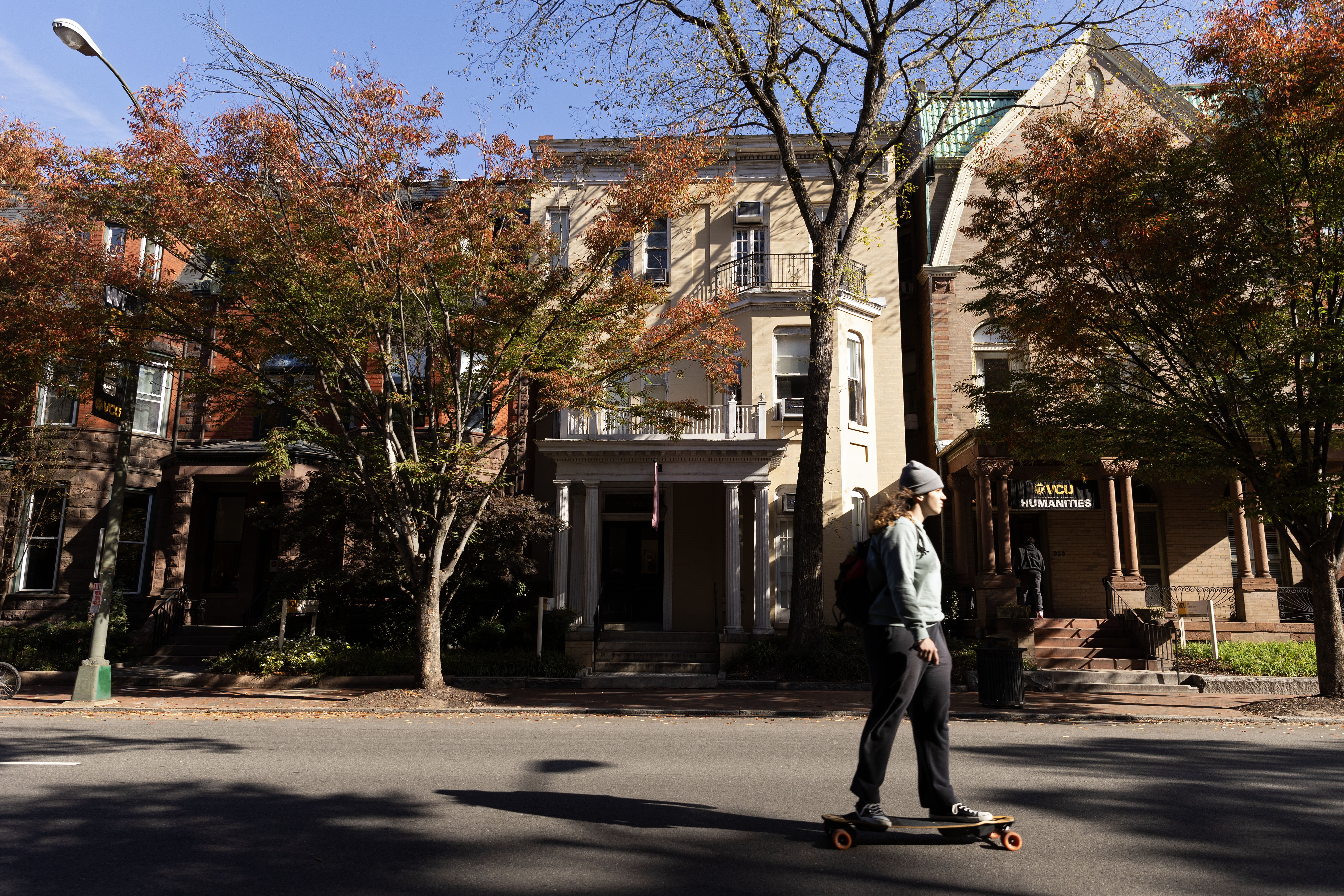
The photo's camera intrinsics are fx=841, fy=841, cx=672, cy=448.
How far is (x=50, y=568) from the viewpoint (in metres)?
20.9

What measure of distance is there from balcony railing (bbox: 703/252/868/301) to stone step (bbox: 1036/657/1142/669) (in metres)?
9.46

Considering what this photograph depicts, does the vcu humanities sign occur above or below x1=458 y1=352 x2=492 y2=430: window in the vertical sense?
below

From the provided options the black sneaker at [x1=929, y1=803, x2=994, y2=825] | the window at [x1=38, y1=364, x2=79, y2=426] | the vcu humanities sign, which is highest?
the window at [x1=38, y1=364, x2=79, y2=426]

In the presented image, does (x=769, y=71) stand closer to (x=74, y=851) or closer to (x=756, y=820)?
(x=756, y=820)

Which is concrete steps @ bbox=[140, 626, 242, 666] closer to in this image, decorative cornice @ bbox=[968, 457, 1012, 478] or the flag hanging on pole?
the flag hanging on pole

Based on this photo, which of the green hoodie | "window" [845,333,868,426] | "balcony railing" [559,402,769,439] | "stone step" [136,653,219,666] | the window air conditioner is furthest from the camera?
the window air conditioner

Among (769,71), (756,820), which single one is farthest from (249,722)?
(769,71)

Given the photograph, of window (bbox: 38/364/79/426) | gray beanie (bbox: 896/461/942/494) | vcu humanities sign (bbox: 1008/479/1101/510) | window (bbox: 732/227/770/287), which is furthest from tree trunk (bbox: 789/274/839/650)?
window (bbox: 38/364/79/426)

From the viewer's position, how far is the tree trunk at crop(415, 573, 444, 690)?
44.7 feet

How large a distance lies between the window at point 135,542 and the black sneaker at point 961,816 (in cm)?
2248

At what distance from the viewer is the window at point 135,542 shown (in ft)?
70.1

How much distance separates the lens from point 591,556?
1892 centimetres

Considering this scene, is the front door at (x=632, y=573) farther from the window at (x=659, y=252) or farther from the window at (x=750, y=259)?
the window at (x=750, y=259)

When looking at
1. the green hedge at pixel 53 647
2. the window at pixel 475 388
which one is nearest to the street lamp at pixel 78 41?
the window at pixel 475 388
